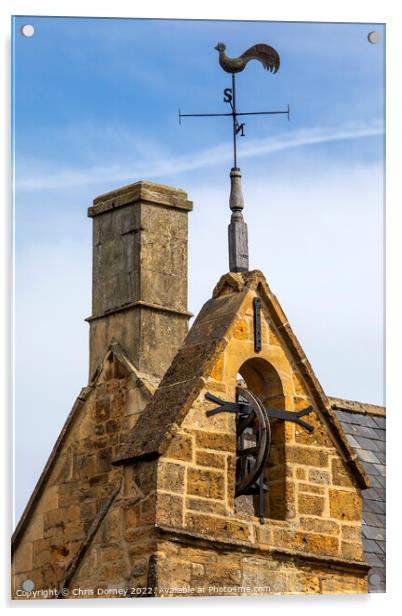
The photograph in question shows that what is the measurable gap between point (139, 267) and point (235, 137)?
1355mm

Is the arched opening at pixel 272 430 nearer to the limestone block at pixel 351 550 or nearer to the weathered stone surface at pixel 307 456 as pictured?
the weathered stone surface at pixel 307 456

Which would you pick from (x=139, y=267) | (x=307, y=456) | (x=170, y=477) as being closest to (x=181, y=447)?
(x=170, y=477)

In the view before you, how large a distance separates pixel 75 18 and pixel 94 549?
116 inches

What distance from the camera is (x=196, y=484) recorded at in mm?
17156

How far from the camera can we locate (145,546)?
16984mm

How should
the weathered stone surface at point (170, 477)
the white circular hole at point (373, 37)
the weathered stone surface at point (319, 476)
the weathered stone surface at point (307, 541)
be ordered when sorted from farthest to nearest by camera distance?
the white circular hole at point (373, 37)
the weathered stone surface at point (319, 476)
the weathered stone surface at point (307, 541)
the weathered stone surface at point (170, 477)

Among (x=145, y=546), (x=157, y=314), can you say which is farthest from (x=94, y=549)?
(x=157, y=314)

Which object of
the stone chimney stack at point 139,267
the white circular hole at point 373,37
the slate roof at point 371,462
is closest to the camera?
the white circular hole at point 373,37

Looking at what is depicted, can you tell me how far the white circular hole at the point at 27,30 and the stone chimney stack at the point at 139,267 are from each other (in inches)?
77.6

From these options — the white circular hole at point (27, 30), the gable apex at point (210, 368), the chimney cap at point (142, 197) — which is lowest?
the gable apex at point (210, 368)

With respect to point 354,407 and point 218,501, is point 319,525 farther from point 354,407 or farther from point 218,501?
point 354,407

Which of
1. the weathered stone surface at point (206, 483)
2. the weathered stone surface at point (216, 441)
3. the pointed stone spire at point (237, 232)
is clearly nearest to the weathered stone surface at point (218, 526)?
the weathered stone surface at point (206, 483)

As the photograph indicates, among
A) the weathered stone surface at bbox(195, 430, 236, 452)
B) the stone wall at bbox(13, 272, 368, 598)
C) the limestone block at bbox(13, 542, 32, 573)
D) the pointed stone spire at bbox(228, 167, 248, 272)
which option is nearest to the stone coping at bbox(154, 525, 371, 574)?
the stone wall at bbox(13, 272, 368, 598)

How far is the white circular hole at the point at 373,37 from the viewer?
1792 centimetres
